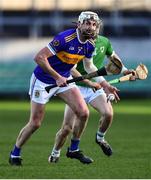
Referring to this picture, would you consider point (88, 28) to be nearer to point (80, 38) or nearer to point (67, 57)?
point (80, 38)

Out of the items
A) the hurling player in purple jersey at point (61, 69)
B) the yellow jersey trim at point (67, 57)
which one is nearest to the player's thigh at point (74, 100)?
the hurling player in purple jersey at point (61, 69)

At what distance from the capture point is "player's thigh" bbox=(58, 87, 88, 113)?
15.1 meters

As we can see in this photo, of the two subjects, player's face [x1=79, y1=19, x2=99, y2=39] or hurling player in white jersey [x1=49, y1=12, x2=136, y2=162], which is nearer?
player's face [x1=79, y1=19, x2=99, y2=39]

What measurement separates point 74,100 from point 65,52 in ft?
2.52

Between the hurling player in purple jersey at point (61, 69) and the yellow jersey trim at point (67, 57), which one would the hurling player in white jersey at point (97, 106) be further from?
the yellow jersey trim at point (67, 57)

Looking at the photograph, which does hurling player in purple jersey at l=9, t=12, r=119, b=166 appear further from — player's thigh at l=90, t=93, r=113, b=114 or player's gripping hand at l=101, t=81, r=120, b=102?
player's thigh at l=90, t=93, r=113, b=114

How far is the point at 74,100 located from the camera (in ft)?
49.6

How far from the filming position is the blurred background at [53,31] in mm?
41094

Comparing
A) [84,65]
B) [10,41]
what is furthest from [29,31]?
[84,65]

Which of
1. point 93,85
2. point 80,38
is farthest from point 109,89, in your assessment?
point 80,38

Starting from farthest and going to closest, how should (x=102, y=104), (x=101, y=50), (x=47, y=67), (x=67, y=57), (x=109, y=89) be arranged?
(x=101, y=50)
(x=102, y=104)
(x=109, y=89)
(x=67, y=57)
(x=47, y=67)

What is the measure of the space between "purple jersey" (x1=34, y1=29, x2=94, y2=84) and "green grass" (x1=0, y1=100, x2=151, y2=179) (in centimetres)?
145

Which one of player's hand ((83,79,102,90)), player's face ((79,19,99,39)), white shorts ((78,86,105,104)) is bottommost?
white shorts ((78,86,105,104))

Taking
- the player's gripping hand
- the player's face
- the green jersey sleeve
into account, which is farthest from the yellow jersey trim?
the green jersey sleeve
